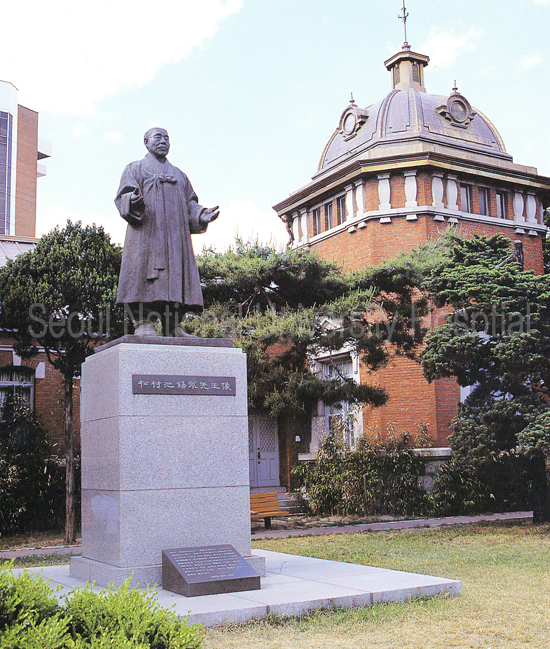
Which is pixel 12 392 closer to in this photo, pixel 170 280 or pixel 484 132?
pixel 170 280

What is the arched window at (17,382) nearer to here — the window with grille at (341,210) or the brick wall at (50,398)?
the brick wall at (50,398)

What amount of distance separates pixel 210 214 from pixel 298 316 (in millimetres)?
6967

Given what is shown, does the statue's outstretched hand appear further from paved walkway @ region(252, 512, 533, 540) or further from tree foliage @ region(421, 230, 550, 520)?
paved walkway @ region(252, 512, 533, 540)

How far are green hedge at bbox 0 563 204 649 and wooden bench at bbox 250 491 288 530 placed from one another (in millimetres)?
11896

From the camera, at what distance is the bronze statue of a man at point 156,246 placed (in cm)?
800

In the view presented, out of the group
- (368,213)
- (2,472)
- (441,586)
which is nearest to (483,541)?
(441,586)

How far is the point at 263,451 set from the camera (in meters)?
22.9

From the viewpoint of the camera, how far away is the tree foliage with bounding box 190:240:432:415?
1556 centimetres

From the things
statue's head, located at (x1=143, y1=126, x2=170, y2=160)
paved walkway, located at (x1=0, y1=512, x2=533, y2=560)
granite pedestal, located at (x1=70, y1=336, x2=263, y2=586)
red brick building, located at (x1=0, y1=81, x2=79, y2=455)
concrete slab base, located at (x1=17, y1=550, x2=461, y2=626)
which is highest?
red brick building, located at (x1=0, y1=81, x2=79, y2=455)

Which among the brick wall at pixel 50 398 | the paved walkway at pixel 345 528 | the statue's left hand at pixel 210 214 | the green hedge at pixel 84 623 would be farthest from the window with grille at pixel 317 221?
the green hedge at pixel 84 623

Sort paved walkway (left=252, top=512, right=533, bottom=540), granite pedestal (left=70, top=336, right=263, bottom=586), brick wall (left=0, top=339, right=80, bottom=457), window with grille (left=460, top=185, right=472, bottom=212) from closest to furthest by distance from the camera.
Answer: granite pedestal (left=70, top=336, right=263, bottom=586) → paved walkway (left=252, top=512, right=533, bottom=540) → brick wall (left=0, top=339, right=80, bottom=457) → window with grille (left=460, top=185, right=472, bottom=212)

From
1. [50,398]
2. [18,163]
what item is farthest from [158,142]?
[18,163]

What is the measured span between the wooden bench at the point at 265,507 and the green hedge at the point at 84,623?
11.9 m

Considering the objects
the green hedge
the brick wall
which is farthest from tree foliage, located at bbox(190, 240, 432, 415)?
the green hedge
